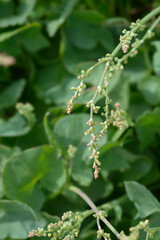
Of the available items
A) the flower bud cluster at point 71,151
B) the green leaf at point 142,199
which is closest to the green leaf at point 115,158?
the flower bud cluster at point 71,151

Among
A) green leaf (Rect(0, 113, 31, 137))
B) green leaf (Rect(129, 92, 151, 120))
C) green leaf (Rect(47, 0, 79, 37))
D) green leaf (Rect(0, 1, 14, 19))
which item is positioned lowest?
green leaf (Rect(129, 92, 151, 120))

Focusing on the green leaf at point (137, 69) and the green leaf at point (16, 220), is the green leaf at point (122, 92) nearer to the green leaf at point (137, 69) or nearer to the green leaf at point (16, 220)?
the green leaf at point (137, 69)

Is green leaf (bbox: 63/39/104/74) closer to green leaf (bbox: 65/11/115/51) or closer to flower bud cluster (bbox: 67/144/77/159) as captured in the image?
green leaf (bbox: 65/11/115/51)

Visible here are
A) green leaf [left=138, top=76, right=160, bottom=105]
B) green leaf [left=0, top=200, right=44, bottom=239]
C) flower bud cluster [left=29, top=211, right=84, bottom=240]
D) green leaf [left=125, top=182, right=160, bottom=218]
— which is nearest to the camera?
flower bud cluster [left=29, top=211, right=84, bottom=240]

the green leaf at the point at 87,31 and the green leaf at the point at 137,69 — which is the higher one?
the green leaf at the point at 87,31

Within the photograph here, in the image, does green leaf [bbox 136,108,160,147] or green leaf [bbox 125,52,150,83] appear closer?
green leaf [bbox 136,108,160,147]

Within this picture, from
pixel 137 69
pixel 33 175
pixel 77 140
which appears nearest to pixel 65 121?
pixel 77 140

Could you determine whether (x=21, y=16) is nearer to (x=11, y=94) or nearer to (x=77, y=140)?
(x=11, y=94)

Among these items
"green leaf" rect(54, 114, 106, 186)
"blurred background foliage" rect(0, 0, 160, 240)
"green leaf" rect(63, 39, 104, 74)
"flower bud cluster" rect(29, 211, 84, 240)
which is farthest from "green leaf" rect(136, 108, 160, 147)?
"flower bud cluster" rect(29, 211, 84, 240)
